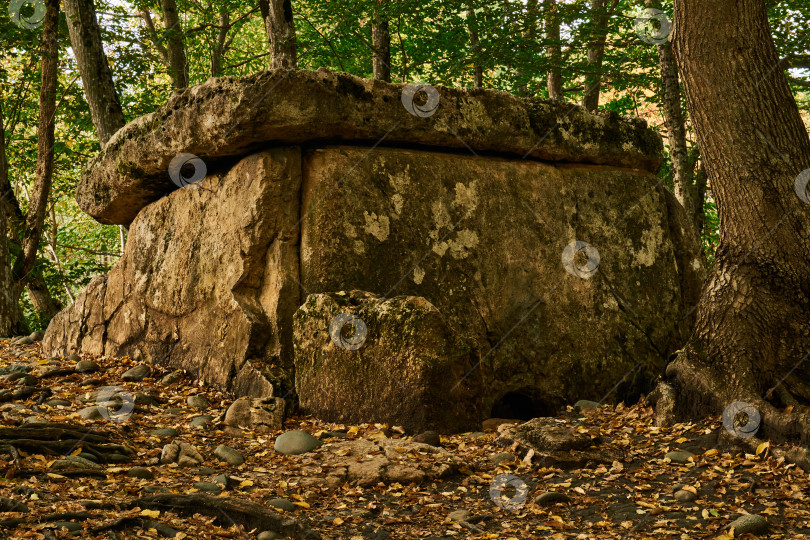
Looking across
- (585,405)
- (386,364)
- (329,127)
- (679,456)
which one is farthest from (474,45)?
(679,456)

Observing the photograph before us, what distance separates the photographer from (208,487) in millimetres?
3811

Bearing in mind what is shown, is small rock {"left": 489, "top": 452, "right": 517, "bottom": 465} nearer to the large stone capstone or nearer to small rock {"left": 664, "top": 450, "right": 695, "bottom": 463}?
the large stone capstone

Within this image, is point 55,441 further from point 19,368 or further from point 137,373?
point 19,368

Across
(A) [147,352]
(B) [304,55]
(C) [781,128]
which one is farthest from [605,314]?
(B) [304,55]

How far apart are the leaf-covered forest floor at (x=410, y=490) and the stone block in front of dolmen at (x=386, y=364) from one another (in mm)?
145

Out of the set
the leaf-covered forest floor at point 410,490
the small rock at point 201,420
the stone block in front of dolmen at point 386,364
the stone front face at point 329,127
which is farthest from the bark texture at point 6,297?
the stone block in front of dolmen at point 386,364

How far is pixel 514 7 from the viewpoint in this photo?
11.1m

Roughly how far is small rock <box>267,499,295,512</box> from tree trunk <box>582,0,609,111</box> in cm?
763

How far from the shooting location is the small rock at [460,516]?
11.8ft

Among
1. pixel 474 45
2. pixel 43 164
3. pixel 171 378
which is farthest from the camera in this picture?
pixel 474 45

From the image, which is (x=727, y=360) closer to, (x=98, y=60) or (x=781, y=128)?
(x=781, y=128)

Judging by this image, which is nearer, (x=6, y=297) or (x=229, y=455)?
(x=229, y=455)

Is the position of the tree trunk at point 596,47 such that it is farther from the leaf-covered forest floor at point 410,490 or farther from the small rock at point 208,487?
the small rock at point 208,487

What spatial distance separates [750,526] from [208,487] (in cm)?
262
